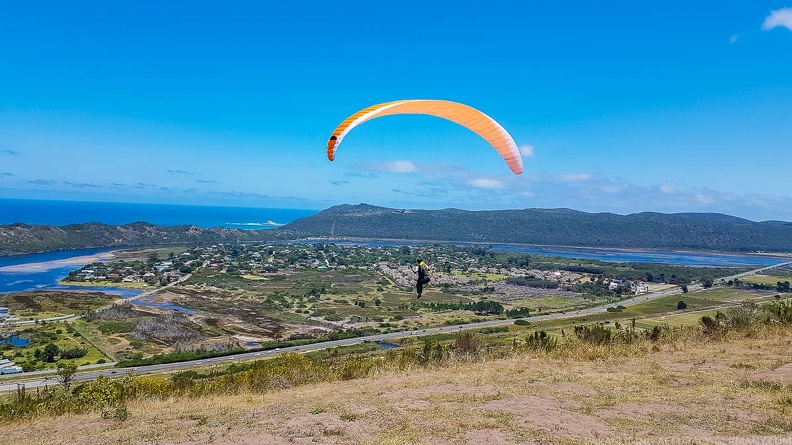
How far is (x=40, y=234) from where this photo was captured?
389ft

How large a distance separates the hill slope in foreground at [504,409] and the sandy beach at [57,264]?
317 ft

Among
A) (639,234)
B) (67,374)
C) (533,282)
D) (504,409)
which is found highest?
(639,234)

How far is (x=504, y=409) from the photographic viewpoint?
8.15 metres

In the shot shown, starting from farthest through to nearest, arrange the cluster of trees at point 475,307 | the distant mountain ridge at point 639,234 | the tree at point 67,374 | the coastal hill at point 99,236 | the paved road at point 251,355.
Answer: the distant mountain ridge at point 639,234
the coastal hill at point 99,236
the cluster of trees at point 475,307
the paved road at point 251,355
the tree at point 67,374

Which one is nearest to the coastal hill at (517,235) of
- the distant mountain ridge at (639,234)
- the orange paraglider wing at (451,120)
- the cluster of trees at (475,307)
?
the distant mountain ridge at (639,234)

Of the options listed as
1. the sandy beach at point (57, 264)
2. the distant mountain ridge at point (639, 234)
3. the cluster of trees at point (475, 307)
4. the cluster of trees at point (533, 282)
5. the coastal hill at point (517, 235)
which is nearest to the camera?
the cluster of trees at point (475, 307)

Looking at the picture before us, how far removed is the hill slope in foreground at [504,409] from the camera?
6938mm

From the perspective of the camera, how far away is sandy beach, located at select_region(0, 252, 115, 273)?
86500mm

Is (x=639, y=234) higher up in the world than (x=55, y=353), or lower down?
higher up

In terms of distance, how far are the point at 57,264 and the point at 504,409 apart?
109774 mm

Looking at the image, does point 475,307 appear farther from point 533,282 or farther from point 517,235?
point 517,235

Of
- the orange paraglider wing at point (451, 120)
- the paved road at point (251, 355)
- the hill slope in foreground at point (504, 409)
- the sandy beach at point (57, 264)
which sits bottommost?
the sandy beach at point (57, 264)

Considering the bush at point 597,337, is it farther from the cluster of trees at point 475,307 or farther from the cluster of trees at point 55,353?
the cluster of trees at point 475,307

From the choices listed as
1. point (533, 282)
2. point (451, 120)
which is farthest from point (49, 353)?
point (533, 282)
